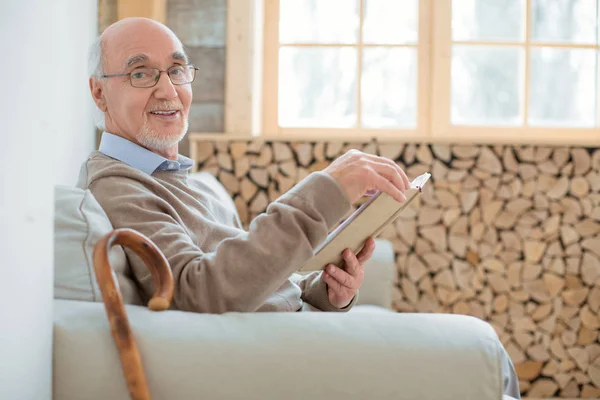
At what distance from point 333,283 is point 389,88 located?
213cm

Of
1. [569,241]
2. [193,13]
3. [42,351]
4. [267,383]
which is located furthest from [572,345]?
[42,351]

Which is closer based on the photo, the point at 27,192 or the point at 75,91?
the point at 27,192

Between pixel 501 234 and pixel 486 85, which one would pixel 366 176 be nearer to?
pixel 501 234

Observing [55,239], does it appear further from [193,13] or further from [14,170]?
[193,13]

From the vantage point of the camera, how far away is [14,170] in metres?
0.88

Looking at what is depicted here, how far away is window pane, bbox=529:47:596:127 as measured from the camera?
352 cm

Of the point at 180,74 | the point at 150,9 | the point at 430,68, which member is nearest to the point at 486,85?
the point at 430,68

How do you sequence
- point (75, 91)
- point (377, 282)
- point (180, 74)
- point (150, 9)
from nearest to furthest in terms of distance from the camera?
point (180, 74) → point (377, 282) → point (75, 91) → point (150, 9)

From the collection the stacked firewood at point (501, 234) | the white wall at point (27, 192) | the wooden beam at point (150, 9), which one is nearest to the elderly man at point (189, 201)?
the white wall at point (27, 192)

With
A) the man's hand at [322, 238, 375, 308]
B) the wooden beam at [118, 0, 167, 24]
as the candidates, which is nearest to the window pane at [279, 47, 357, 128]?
the wooden beam at [118, 0, 167, 24]

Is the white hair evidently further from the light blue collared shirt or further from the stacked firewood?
the stacked firewood

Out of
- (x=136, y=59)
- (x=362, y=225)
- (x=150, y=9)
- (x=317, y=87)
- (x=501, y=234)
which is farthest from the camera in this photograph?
(x=317, y=87)

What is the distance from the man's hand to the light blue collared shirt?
0.43m

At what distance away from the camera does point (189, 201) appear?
161 centimetres
